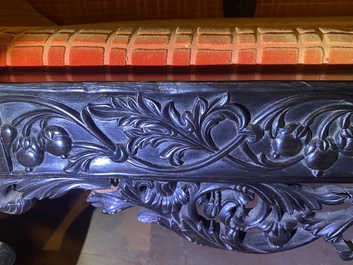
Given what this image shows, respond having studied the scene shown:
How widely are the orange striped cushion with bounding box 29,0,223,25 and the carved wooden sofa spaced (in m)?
0.73

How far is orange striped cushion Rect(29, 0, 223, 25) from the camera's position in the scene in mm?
1301

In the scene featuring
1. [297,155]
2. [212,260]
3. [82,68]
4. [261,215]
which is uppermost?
[82,68]

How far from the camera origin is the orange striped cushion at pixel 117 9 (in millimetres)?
1301

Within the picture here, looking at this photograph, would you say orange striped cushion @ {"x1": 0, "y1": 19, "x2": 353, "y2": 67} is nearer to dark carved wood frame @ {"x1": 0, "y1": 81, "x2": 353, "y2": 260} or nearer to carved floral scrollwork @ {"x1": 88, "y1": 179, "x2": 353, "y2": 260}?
dark carved wood frame @ {"x1": 0, "y1": 81, "x2": 353, "y2": 260}

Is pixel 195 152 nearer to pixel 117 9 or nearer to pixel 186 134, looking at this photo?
pixel 186 134

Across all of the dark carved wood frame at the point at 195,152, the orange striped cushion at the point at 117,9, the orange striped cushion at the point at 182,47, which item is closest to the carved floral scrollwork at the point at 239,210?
the dark carved wood frame at the point at 195,152

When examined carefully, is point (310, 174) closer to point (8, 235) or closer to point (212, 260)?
point (212, 260)

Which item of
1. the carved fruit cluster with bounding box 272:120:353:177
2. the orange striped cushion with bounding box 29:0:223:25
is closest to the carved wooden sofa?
the carved fruit cluster with bounding box 272:120:353:177

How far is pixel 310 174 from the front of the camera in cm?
58

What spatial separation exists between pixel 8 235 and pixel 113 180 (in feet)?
2.31

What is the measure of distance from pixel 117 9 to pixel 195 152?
2.84 feet

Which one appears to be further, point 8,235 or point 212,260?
point 8,235

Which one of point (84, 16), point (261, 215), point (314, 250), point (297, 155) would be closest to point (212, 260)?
point (314, 250)

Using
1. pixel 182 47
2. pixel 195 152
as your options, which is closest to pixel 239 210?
pixel 195 152
